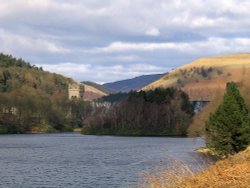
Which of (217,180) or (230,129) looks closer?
(217,180)

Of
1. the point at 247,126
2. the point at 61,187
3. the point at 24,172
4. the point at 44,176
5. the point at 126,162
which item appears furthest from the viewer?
the point at 126,162

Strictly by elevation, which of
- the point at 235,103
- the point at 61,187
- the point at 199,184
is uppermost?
the point at 235,103

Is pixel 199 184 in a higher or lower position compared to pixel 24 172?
higher

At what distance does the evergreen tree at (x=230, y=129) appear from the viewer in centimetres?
7338

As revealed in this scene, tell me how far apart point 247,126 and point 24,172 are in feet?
103

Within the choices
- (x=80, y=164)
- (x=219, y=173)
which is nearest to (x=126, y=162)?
(x=80, y=164)

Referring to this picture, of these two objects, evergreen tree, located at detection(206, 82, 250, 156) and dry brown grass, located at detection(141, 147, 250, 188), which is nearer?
dry brown grass, located at detection(141, 147, 250, 188)

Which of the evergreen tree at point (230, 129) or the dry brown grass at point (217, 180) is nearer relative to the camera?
the dry brown grass at point (217, 180)

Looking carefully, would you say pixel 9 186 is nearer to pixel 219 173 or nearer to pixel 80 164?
pixel 80 164

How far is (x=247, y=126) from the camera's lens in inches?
2881

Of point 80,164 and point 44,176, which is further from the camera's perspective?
point 80,164

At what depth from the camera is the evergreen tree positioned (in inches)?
2889

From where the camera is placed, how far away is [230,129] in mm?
73938

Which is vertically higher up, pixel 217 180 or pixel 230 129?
pixel 230 129
